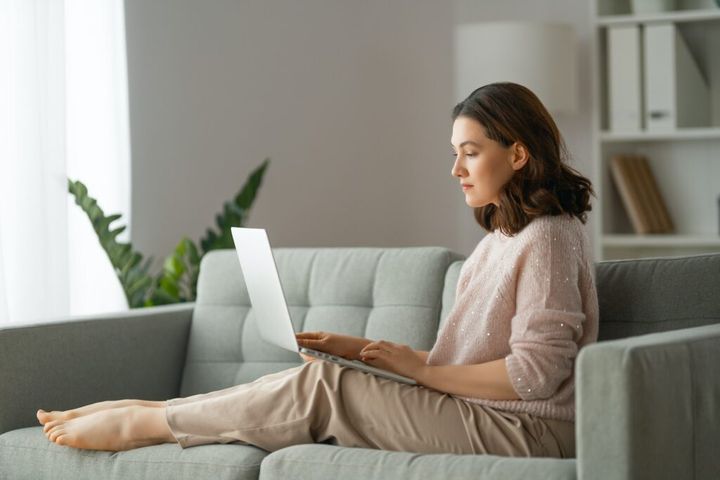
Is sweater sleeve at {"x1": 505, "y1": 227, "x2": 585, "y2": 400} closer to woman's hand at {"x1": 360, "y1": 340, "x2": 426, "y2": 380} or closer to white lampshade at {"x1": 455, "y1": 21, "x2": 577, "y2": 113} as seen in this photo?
woman's hand at {"x1": 360, "y1": 340, "x2": 426, "y2": 380}

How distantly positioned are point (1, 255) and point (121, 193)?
0.71m

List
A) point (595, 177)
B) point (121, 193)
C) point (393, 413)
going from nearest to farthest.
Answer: point (393, 413), point (121, 193), point (595, 177)

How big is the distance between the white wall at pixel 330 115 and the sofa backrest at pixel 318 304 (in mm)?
1323

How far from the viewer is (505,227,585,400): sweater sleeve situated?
6.52 ft

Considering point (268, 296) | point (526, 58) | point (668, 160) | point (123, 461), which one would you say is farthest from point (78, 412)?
point (668, 160)

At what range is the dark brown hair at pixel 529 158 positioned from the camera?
6.99ft

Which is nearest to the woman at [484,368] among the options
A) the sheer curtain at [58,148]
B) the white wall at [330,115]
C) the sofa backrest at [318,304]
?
the sofa backrest at [318,304]

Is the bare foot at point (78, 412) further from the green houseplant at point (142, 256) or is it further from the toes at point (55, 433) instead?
the green houseplant at point (142, 256)

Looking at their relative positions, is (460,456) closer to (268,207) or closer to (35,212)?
(35,212)

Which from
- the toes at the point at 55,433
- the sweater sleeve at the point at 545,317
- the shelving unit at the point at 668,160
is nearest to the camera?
the sweater sleeve at the point at 545,317

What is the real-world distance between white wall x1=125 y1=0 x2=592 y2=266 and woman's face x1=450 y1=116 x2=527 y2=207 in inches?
81.9

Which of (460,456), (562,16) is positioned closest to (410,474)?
(460,456)

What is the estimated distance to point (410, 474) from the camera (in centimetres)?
188

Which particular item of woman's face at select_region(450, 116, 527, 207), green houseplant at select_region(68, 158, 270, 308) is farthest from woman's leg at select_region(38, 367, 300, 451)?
green houseplant at select_region(68, 158, 270, 308)
